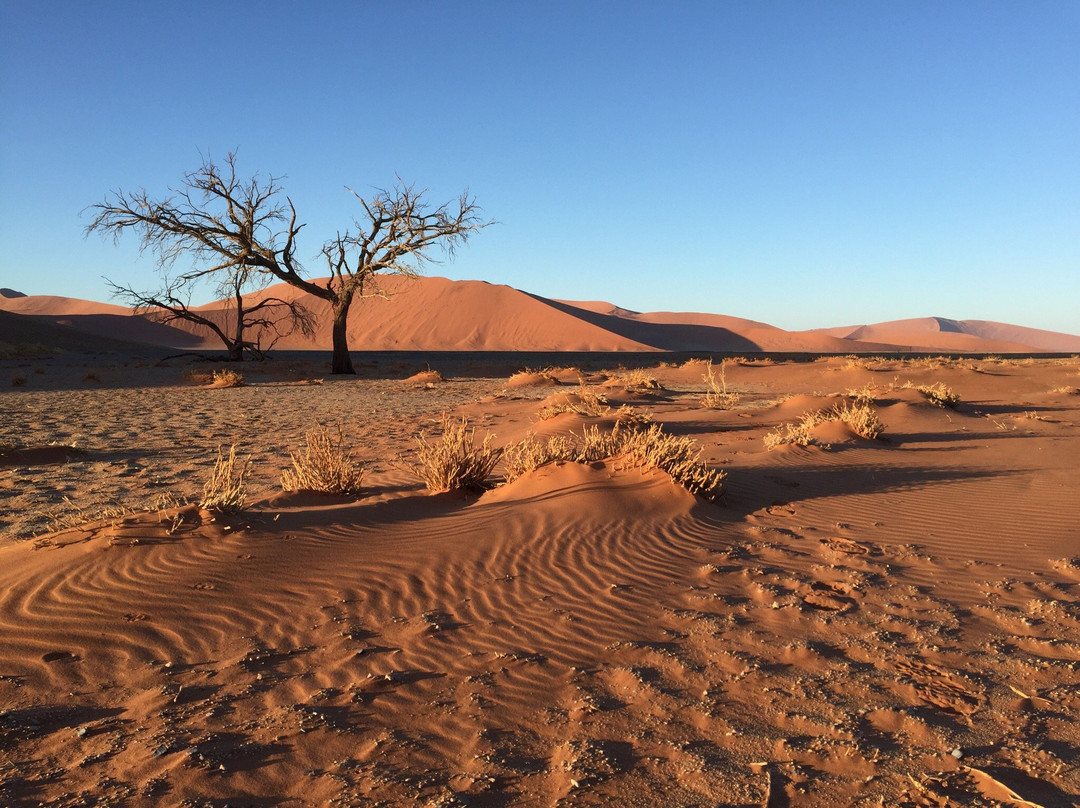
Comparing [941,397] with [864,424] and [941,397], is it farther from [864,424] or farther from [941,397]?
[864,424]

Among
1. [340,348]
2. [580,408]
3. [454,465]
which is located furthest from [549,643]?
[340,348]

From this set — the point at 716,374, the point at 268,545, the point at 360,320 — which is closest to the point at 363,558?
the point at 268,545

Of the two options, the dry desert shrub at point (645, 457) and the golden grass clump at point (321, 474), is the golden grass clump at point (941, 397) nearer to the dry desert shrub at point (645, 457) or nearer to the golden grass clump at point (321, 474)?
the dry desert shrub at point (645, 457)

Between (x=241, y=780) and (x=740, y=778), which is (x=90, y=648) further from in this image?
(x=740, y=778)

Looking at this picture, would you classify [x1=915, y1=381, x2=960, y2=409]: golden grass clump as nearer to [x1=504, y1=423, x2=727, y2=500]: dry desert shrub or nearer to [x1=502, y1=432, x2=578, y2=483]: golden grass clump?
[x1=504, y1=423, x2=727, y2=500]: dry desert shrub

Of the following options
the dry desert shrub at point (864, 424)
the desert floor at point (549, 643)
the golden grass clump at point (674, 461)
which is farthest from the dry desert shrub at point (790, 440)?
the golden grass clump at point (674, 461)

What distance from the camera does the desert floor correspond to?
9.05ft

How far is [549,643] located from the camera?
396 centimetres

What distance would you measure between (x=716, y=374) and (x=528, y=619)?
86.7ft

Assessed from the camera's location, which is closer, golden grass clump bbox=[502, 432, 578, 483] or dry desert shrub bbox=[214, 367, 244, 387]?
golden grass clump bbox=[502, 432, 578, 483]

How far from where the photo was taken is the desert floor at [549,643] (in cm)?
276

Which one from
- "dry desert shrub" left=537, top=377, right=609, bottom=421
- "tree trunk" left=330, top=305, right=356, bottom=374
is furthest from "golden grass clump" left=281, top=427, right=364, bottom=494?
"tree trunk" left=330, top=305, right=356, bottom=374

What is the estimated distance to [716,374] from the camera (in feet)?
97.1

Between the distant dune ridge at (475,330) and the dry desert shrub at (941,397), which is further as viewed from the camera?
the distant dune ridge at (475,330)
